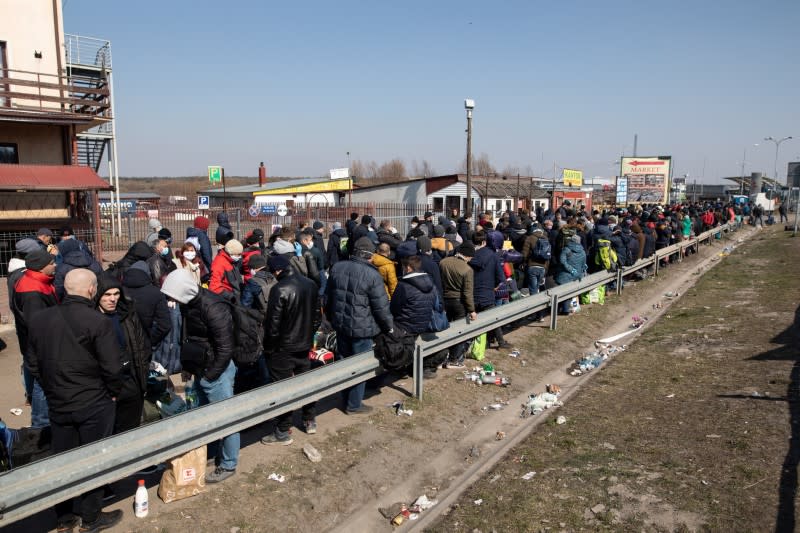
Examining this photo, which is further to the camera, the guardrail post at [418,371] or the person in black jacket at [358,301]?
the guardrail post at [418,371]

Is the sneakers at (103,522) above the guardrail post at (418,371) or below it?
below

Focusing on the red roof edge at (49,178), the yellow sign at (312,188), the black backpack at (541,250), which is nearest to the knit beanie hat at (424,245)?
the black backpack at (541,250)

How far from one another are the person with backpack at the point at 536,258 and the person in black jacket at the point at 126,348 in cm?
809

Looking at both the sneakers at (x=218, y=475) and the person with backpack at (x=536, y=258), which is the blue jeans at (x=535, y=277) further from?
the sneakers at (x=218, y=475)

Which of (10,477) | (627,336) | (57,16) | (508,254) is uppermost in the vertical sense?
(57,16)

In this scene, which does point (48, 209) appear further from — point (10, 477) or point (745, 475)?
point (745, 475)

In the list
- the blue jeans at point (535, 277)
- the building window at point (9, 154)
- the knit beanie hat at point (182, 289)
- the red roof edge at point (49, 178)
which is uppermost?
the building window at point (9, 154)

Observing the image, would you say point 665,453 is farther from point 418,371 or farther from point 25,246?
point 25,246

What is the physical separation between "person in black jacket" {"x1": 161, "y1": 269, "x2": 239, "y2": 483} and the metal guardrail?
0.99 ft

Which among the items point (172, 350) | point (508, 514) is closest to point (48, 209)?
point (172, 350)

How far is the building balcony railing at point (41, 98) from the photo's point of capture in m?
17.6

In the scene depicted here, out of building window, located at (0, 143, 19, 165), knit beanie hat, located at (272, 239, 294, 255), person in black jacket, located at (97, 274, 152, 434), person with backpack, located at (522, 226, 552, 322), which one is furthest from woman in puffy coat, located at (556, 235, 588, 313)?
building window, located at (0, 143, 19, 165)

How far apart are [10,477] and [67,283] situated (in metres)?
1.26

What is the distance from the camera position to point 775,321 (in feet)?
35.1
